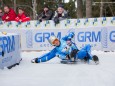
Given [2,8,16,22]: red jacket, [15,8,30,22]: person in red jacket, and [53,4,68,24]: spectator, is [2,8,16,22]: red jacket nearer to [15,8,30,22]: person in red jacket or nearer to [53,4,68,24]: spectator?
[15,8,30,22]: person in red jacket

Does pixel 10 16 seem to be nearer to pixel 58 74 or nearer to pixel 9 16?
pixel 9 16

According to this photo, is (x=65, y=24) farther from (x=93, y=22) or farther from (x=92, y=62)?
(x=92, y=62)

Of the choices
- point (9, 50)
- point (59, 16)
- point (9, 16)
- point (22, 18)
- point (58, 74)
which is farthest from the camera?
point (9, 16)

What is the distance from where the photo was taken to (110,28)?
13.1m

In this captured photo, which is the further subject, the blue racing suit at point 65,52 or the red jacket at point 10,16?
the red jacket at point 10,16

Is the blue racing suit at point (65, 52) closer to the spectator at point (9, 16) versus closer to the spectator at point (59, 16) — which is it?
the spectator at point (59, 16)

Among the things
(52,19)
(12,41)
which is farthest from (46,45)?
(12,41)

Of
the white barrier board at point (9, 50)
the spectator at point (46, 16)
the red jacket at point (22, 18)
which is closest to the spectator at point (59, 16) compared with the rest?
the spectator at point (46, 16)

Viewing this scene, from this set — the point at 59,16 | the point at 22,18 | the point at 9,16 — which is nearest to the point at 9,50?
the point at 59,16

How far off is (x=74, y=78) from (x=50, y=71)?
1163 millimetres

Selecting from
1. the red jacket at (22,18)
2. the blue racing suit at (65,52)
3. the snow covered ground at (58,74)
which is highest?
the red jacket at (22,18)

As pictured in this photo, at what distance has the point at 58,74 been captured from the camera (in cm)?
778

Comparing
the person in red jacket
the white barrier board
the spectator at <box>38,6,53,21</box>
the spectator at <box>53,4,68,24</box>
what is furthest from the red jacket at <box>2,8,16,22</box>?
the white barrier board

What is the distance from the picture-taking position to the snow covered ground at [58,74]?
6.75 meters
